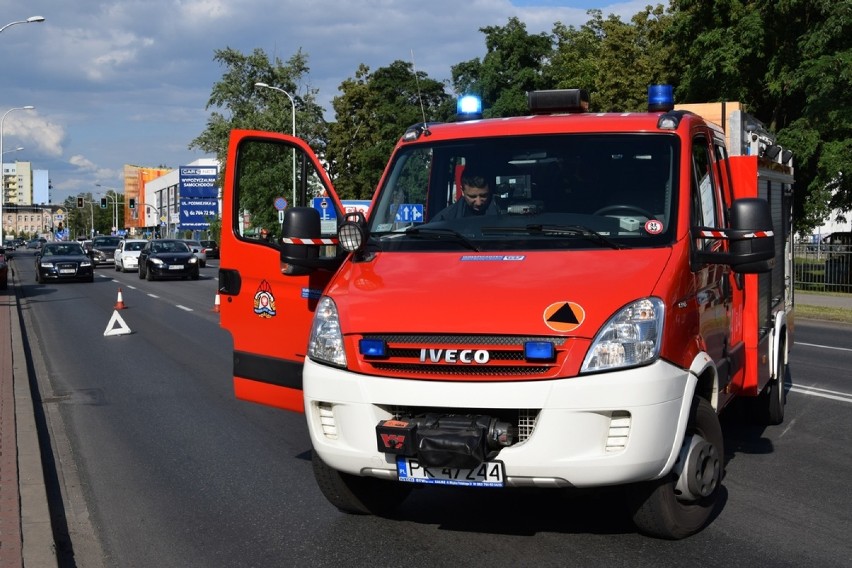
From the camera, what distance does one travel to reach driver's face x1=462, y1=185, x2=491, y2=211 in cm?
605

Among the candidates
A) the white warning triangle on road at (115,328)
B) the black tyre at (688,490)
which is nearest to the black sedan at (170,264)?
the white warning triangle on road at (115,328)

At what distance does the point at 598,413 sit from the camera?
4.71 metres

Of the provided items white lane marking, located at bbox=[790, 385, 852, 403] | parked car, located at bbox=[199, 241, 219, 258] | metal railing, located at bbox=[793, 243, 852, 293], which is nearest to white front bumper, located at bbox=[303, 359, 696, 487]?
white lane marking, located at bbox=[790, 385, 852, 403]

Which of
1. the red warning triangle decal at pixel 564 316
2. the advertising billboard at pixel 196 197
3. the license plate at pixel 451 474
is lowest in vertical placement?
the license plate at pixel 451 474

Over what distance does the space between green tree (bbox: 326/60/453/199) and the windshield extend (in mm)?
64210

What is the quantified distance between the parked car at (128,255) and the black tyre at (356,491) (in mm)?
44074

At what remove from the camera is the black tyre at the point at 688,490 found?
206 inches

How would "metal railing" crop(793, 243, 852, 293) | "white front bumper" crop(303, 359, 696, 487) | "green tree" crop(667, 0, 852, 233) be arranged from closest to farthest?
"white front bumper" crop(303, 359, 696, 487), "green tree" crop(667, 0, 852, 233), "metal railing" crop(793, 243, 852, 293)

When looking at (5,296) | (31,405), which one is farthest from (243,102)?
(31,405)

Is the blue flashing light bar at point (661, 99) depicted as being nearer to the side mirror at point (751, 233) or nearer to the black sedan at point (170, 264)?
the side mirror at point (751, 233)

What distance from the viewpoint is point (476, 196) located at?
612cm

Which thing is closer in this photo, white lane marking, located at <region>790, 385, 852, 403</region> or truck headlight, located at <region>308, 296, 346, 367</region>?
truck headlight, located at <region>308, 296, 346, 367</region>

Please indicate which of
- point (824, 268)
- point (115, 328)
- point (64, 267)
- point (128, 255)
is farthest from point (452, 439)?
point (128, 255)

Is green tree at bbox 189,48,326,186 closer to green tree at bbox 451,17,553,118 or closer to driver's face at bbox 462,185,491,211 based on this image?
green tree at bbox 451,17,553,118
